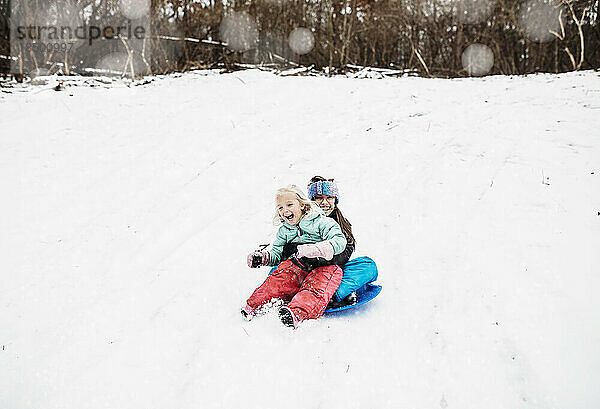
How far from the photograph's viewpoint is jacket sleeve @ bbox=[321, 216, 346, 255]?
2.47 m

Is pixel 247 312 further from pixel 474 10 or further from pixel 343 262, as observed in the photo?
pixel 474 10

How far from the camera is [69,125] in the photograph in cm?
630

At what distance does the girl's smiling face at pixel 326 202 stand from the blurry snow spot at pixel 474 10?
370 inches

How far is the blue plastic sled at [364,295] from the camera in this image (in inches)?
93.4

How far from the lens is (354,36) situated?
10391 mm

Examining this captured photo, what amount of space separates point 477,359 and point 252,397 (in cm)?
101

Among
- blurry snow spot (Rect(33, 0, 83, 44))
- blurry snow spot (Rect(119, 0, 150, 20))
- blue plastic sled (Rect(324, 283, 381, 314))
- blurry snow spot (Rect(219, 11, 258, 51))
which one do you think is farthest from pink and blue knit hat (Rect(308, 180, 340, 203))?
blurry snow spot (Rect(33, 0, 83, 44))

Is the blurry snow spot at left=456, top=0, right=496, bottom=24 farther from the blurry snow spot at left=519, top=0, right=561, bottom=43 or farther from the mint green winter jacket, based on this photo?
the mint green winter jacket

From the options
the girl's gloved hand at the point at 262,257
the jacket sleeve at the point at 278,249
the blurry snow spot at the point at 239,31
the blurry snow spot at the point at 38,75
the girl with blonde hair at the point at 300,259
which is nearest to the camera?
the girl with blonde hair at the point at 300,259

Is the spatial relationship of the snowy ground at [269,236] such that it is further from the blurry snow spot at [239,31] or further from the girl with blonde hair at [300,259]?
the blurry snow spot at [239,31]

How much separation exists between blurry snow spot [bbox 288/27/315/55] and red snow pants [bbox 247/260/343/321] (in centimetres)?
857

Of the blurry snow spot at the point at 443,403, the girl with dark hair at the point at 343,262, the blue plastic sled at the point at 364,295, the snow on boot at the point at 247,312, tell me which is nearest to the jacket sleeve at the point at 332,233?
the girl with dark hair at the point at 343,262

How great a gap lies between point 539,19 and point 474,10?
1420mm

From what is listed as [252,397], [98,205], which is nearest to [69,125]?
[98,205]
